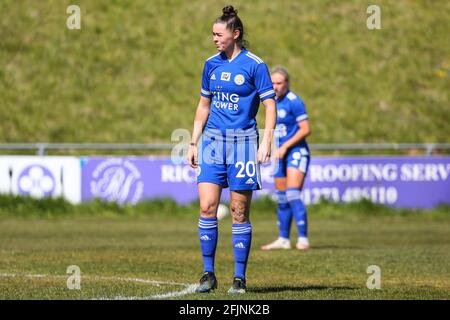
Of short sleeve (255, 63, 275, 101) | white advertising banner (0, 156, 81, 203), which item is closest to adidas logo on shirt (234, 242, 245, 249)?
short sleeve (255, 63, 275, 101)

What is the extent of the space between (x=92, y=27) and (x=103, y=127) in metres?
4.60

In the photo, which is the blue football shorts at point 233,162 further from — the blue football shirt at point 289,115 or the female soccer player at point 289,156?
the blue football shirt at point 289,115

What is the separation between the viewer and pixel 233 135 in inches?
354

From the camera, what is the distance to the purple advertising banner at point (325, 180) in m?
22.4

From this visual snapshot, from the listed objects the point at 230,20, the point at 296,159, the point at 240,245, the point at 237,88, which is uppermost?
the point at 230,20

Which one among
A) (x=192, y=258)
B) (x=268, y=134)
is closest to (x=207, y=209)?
(x=268, y=134)

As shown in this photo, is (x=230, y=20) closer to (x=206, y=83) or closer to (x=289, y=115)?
(x=206, y=83)

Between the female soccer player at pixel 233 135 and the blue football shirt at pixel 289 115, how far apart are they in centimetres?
542

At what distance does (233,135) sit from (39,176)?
13830mm

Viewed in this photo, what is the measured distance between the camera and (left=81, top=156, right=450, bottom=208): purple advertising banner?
73.5 feet

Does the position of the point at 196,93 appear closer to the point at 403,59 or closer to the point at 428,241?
the point at 403,59

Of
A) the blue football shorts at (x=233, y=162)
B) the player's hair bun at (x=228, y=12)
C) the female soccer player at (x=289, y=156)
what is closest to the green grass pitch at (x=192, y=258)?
the female soccer player at (x=289, y=156)

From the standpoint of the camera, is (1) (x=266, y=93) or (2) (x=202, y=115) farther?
(2) (x=202, y=115)

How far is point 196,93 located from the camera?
1124 inches
